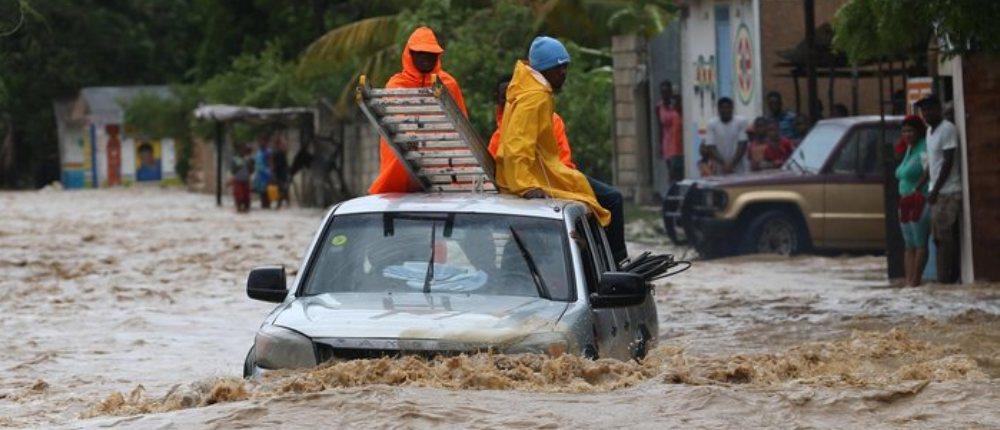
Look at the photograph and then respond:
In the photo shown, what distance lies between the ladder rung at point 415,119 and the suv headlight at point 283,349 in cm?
186

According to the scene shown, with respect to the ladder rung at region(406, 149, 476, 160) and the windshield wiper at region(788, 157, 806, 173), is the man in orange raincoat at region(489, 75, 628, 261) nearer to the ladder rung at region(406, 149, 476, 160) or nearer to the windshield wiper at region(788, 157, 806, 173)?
the ladder rung at region(406, 149, 476, 160)

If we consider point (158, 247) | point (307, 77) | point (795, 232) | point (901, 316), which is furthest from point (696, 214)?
point (307, 77)

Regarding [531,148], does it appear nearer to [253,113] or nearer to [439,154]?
[439,154]

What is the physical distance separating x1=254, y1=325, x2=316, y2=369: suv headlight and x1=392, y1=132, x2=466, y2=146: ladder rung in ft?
6.11

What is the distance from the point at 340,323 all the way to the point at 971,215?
33.0ft

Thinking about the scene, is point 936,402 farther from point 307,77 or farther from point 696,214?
point 307,77

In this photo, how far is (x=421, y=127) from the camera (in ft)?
34.0

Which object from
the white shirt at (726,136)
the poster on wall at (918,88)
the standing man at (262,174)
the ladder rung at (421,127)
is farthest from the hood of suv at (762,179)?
the standing man at (262,174)

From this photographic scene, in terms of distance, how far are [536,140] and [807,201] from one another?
11.1m

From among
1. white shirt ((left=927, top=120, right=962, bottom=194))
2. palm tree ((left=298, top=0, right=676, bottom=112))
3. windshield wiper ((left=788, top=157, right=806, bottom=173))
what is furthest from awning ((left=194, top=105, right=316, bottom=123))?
white shirt ((left=927, top=120, right=962, bottom=194))

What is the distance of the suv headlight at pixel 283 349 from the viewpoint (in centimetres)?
866

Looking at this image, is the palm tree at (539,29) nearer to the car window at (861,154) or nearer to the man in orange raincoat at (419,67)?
the car window at (861,154)

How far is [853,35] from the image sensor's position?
1636cm

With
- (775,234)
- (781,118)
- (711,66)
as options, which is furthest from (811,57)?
(711,66)
